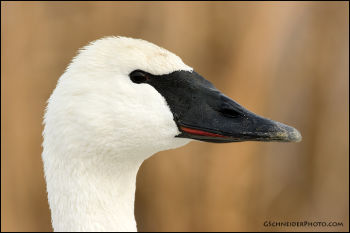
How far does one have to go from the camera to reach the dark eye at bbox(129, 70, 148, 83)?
1455mm

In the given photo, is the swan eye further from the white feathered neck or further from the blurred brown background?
the blurred brown background

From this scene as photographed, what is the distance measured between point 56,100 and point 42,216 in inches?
60.8

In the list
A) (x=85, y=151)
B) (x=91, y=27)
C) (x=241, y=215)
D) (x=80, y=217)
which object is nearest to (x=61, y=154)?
(x=85, y=151)

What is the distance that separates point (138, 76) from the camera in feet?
4.80

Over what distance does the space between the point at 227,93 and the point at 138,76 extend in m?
1.33

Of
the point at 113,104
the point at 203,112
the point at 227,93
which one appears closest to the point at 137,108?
the point at 113,104

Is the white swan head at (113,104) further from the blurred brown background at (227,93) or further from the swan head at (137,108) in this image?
the blurred brown background at (227,93)

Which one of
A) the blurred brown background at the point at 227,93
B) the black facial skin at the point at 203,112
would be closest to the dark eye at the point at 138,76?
the black facial skin at the point at 203,112

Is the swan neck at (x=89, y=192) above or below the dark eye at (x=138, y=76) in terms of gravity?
below

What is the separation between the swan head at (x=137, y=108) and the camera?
141 centimetres

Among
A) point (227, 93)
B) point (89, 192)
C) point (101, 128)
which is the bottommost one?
point (89, 192)

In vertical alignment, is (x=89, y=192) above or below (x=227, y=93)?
below

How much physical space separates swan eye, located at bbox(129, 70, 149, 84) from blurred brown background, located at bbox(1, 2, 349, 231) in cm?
117

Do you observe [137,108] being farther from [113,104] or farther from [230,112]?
[230,112]
